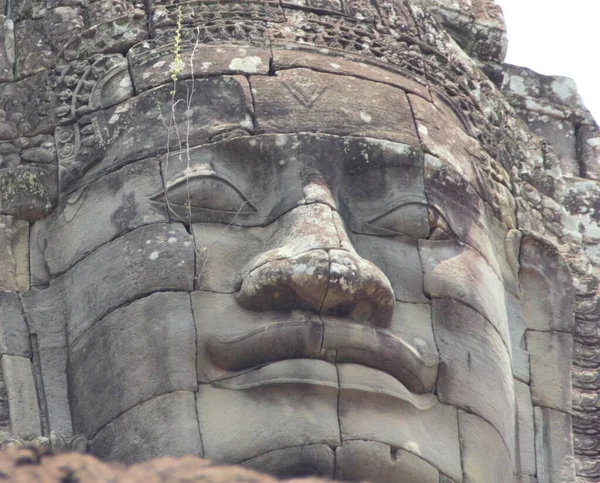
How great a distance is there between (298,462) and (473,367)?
131 centimetres

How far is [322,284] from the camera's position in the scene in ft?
35.3

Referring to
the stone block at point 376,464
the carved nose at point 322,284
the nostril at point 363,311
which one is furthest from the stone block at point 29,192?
the stone block at point 376,464

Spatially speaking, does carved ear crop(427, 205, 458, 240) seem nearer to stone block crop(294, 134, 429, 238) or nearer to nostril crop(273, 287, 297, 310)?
stone block crop(294, 134, 429, 238)

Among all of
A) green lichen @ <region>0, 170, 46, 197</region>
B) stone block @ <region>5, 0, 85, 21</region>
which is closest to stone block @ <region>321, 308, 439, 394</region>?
green lichen @ <region>0, 170, 46, 197</region>

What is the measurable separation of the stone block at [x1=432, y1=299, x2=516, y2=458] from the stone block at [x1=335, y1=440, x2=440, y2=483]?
0.59 m

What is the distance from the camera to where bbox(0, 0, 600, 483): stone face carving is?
10812 mm

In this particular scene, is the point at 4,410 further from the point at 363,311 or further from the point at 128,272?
the point at 363,311

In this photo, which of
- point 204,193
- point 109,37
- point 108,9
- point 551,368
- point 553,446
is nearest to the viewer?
point 204,193

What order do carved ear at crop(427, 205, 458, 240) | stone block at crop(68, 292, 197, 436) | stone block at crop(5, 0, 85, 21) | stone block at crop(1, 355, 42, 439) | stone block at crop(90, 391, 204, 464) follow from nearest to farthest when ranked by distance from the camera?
stone block at crop(90, 391, 204, 464)
stone block at crop(68, 292, 197, 436)
stone block at crop(1, 355, 42, 439)
carved ear at crop(427, 205, 458, 240)
stone block at crop(5, 0, 85, 21)

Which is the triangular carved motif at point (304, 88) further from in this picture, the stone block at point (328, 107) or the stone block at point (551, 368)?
the stone block at point (551, 368)

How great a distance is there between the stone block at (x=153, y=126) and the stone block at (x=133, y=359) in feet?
3.40

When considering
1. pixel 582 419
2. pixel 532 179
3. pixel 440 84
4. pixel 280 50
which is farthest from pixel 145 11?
pixel 582 419

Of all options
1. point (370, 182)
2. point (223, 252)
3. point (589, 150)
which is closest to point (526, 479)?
point (370, 182)

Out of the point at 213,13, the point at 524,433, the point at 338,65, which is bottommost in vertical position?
the point at 524,433
